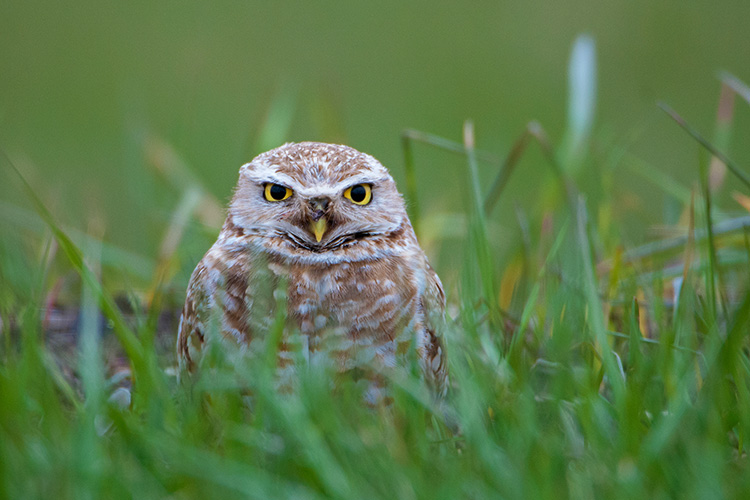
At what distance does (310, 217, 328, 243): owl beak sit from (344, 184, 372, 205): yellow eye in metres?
0.14

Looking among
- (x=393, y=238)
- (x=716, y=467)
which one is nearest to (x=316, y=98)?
(x=393, y=238)

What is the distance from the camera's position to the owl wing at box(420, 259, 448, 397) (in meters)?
2.67

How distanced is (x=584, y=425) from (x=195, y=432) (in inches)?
36.1

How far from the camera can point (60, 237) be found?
2.22 metres

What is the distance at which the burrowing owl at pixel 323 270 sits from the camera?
8.34ft

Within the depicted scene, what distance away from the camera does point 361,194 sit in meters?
2.79

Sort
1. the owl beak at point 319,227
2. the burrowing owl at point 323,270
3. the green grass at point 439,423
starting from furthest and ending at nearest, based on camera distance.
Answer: the owl beak at point 319,227
the burrowing owl at point 323,270
the green grass at point 439,423

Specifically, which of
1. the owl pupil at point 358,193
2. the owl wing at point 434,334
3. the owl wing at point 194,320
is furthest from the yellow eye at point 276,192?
the owl wing at point 434,334

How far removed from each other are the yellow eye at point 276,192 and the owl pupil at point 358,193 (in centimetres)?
21

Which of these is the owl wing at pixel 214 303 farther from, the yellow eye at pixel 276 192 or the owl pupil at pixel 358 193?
the owl pupil at pixel 358 193

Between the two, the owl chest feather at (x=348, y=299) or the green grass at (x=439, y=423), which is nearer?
the green grass at (x=439, y=423)

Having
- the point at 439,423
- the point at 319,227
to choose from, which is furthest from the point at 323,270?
the point at 439,423

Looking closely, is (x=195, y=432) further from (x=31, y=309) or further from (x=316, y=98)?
(x=316, y=98)

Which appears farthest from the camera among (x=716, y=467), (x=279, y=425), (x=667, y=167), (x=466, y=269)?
(x=667, y=167)
